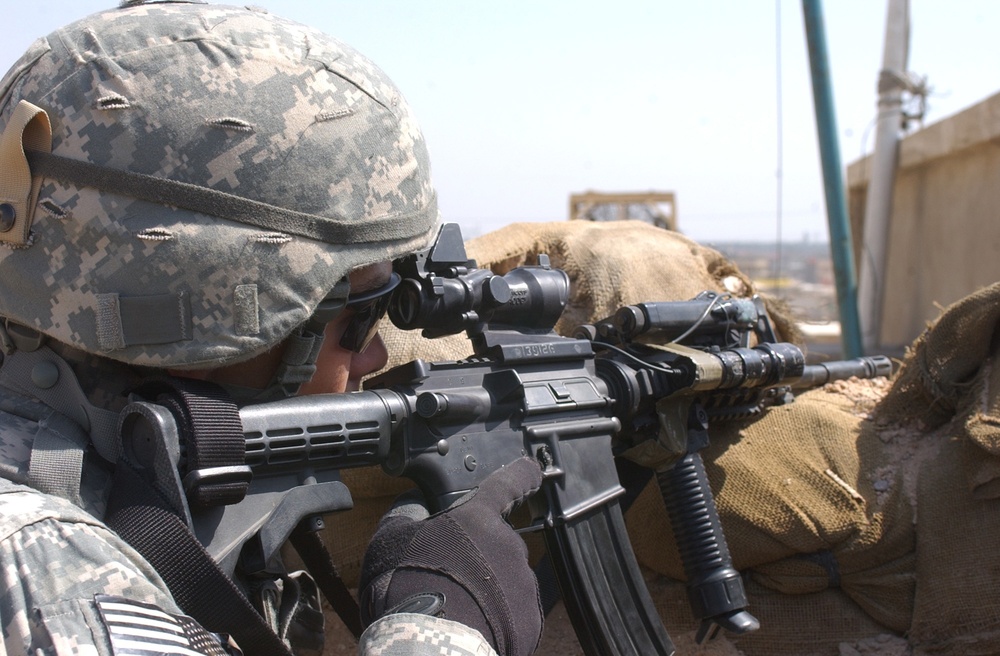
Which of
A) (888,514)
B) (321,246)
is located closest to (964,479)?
(888,514)

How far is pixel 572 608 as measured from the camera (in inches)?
84.2

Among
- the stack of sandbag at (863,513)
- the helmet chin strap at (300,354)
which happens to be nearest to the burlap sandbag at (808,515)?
the stack of sandbag at (863,513)

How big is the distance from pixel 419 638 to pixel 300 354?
62cm

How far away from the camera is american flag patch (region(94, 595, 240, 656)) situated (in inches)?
43.8

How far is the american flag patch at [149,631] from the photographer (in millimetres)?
1112

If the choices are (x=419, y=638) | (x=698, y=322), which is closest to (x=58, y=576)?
(x=419, y=638)

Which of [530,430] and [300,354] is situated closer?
[300,354]

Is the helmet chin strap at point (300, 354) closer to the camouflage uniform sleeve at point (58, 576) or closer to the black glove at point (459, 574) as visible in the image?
the black glove at point (459, 574)

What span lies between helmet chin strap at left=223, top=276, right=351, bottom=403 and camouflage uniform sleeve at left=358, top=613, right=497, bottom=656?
524 millimetres

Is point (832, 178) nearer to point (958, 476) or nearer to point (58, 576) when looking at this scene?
point (958, 476)

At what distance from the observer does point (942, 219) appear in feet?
22.3

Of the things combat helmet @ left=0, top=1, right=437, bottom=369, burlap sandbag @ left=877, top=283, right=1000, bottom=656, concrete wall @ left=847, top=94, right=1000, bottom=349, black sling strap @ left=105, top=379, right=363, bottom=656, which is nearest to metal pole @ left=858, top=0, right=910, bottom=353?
concrete wall @ left=847, top=94, right=1000, bottom=349

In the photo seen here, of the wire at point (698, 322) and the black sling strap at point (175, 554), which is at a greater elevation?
the wire at point (698, 322)

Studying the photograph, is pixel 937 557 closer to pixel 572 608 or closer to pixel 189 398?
pixel 572 608
